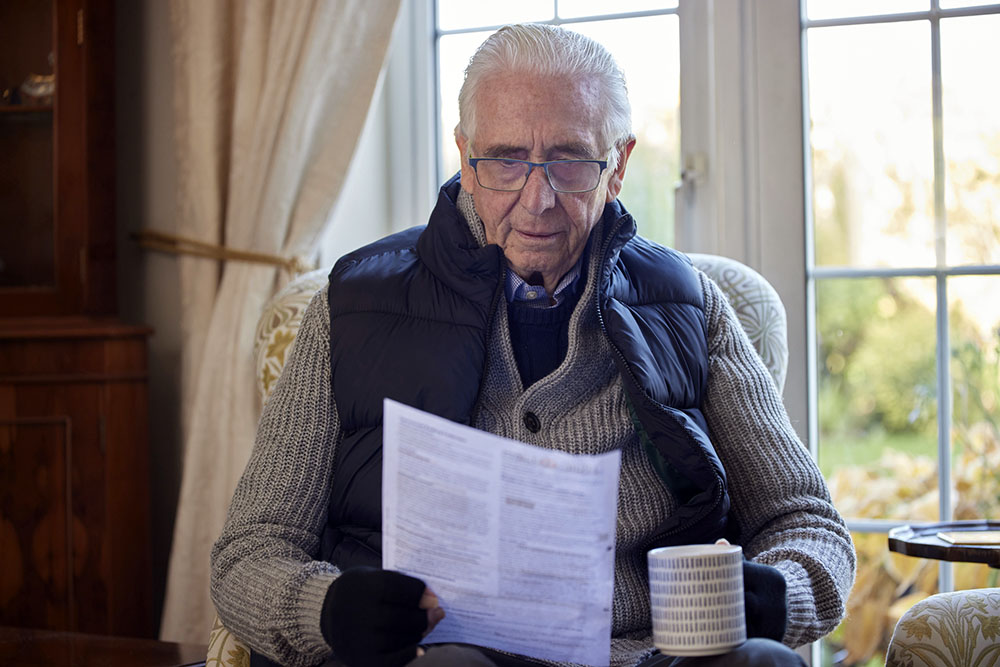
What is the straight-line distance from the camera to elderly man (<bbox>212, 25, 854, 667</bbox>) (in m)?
1.36

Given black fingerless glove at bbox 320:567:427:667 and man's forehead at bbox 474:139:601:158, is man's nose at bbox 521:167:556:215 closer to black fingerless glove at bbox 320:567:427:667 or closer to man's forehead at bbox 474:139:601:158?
man's forehead at bbox 474:139:601:158

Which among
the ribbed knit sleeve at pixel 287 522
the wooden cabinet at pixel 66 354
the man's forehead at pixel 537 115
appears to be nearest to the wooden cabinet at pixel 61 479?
the wooden cabinet at pixel 66 354

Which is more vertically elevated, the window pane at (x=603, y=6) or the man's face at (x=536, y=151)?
the window pane at (x=603, y=6)

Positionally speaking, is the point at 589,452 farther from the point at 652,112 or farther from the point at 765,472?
the point at 652,112

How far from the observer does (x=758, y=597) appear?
3.73 ft

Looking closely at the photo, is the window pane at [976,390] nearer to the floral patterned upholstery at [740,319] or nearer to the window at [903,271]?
the window at [903,271]

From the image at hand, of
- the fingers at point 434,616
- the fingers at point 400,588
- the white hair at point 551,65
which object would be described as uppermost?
the white hair at point 551,65

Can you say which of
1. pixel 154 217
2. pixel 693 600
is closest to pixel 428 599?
pixel 693 600

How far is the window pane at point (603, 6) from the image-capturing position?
222cm

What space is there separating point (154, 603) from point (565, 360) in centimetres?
143

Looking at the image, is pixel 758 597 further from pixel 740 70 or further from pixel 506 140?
pixel 740 70

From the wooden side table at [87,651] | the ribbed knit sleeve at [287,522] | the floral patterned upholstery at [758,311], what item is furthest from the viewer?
the floral patterned upholstery at [758,311]

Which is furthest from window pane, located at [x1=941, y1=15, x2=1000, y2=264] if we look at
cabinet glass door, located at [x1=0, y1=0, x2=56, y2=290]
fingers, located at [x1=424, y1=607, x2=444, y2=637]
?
cabinet glass door, located at [x1=0, y1=0, x2=56, y2=290]

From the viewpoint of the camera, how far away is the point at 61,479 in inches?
81.0
